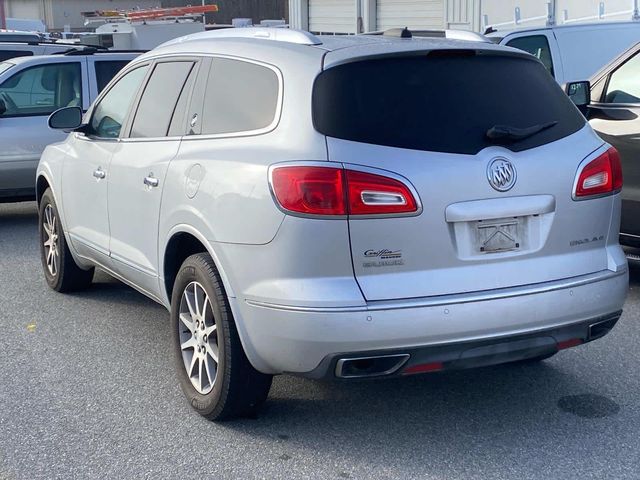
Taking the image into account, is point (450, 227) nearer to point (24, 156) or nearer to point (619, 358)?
point (619, 358)

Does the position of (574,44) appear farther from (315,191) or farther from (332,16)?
(332,16)

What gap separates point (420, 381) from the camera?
538 cm

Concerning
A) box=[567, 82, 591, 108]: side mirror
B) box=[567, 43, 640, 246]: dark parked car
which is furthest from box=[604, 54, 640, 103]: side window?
box=[567, 82, 591, 108]: side mirror

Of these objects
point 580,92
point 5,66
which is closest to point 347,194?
point 580,92

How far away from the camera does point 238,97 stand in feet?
15.8

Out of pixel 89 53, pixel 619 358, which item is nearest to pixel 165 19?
pixel 89 53

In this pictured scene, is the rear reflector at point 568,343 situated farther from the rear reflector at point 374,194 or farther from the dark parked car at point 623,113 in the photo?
the dark parked car at point 623,113

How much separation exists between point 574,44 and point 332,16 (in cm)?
1554

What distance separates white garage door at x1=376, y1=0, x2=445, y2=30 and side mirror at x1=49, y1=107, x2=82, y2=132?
52.3 feet

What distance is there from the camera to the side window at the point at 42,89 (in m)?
10.6

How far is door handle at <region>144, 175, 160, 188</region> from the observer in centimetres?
521

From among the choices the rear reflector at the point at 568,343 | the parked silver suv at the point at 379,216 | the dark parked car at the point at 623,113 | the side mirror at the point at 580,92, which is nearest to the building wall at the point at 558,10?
the dark parked car at the point at 623,113

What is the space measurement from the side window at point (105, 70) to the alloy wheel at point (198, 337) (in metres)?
6.48

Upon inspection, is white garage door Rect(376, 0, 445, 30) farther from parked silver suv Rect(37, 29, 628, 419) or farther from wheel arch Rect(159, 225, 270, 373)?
parked silver suv Rect(37, 29, 628, 419)
